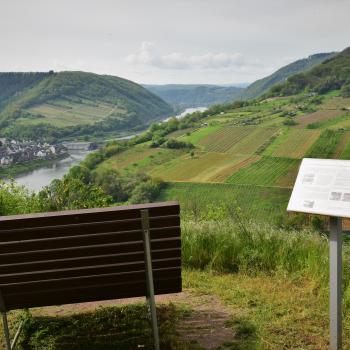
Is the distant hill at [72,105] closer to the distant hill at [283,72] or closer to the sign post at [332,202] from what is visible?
the distant hill at [283,72]

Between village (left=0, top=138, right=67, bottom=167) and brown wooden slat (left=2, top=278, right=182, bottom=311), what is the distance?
64058 millimetres

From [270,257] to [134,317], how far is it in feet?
5.02

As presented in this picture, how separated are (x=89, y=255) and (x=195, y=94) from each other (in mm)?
167359

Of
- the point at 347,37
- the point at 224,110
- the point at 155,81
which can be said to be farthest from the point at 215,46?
the point at 224,110

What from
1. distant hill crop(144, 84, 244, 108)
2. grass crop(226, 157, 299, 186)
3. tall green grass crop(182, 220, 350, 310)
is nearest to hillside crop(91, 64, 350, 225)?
grass crop(226, 157, 299, 186)

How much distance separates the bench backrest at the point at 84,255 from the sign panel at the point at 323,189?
27.5 inches

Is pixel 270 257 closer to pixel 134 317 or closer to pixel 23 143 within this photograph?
pixel 134 317

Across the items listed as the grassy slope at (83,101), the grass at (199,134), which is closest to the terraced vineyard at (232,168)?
the grass at (199,134)

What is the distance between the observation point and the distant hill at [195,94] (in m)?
160

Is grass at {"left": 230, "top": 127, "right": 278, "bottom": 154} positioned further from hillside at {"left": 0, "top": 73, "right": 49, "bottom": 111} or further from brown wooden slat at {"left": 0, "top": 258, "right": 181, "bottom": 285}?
hillside at {"left": 0, "top": 73, "right": 49, "bottom": 111}

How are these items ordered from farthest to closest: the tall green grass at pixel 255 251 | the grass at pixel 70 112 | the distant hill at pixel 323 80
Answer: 1. the grass at pixel 70 112
2. the distant hill at pixel 323 80
3. the tall green grass at pixel 255 251

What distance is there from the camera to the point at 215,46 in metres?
185

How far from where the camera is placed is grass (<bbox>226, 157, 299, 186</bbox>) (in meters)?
56.3

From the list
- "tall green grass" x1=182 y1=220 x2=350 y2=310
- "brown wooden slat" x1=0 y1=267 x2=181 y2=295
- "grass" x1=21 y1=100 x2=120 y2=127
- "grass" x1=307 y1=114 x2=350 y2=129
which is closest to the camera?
"brown wooden slat" x1=0 y1=267 x2=181 y2=295
